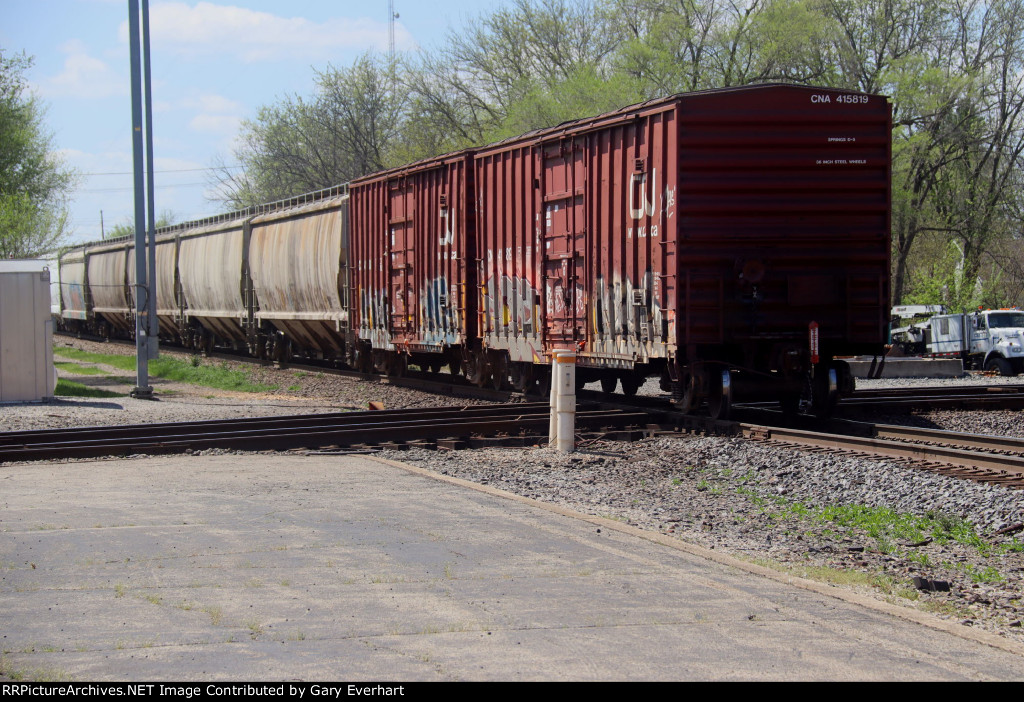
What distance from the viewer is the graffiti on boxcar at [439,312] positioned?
19.6m

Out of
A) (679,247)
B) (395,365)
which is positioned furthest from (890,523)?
(395,365)

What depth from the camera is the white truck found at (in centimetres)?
2832

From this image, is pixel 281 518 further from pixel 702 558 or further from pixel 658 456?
pixel 658 456

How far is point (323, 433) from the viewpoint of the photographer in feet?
42.3

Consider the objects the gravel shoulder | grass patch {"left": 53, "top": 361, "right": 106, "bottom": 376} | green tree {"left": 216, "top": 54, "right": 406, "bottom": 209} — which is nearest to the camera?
the gravel shoulder

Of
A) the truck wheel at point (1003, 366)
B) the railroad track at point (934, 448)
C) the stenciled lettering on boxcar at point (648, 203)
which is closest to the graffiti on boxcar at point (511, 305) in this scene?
the stenciled lettering on boxcar at point (648, 203)

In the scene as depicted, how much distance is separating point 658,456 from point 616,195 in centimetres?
402

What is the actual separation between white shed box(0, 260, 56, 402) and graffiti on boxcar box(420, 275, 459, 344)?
262 inches

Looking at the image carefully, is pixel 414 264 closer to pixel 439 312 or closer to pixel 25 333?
pixel 439 312

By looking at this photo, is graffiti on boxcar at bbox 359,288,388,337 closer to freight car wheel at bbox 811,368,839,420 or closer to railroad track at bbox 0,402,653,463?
railroad track at bbox 0,402,653,463

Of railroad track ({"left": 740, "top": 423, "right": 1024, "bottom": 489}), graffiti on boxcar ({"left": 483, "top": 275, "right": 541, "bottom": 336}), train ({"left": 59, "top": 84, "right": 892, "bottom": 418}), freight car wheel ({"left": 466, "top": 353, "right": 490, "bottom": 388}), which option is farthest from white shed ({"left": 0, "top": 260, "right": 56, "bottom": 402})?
railroad track ({"left": 740, "top": 423, "right": 1024, "bottom": 489})
